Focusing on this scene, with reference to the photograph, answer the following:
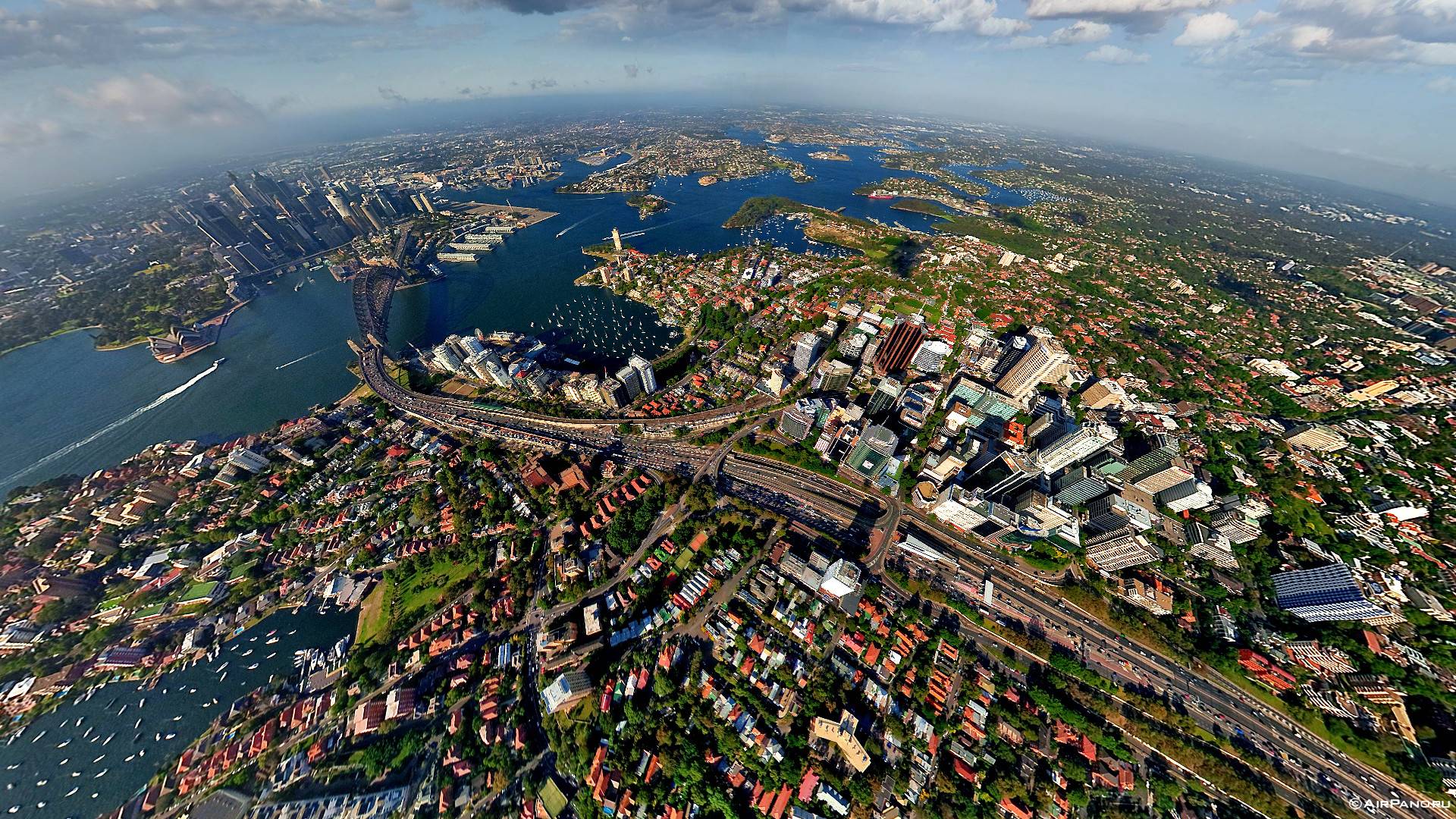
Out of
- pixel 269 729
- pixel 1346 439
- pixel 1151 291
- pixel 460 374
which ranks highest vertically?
pixel 1151 291

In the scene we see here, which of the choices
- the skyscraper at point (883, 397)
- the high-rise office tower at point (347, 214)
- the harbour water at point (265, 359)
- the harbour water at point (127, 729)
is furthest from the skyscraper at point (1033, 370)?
the high-rise office tower at point (347, 214)

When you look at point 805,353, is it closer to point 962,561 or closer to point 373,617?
point 962,561

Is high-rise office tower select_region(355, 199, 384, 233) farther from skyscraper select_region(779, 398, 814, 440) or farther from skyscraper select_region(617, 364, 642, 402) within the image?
skyscraper select_region(779, 398, 814, 440)

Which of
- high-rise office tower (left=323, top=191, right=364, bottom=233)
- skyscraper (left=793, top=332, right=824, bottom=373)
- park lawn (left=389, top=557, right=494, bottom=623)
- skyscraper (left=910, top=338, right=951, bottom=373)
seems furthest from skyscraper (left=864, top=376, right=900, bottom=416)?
high-rise office tower (left=323, top=191, right=364, bottom=233)

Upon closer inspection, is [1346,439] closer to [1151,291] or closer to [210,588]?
[1151,291]

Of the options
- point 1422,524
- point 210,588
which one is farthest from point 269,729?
point 1422,524

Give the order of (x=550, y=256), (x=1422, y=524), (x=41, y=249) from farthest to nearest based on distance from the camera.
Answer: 1. (x=41, y=249)
2. (x=550, y=256)
3. (x=1422, y=524)
